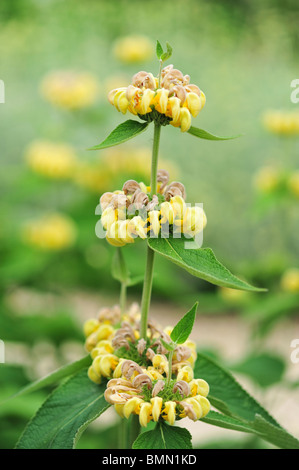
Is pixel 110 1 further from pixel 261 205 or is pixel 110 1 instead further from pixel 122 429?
pixel 122 429

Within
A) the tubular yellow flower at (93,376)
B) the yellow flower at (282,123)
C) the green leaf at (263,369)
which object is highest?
the yellow flower at (282,123)

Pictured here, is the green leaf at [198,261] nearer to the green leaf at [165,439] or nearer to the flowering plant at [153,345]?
the flowering plant at [153,345]

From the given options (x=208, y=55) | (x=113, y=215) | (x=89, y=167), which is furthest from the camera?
(x=208, y=55)

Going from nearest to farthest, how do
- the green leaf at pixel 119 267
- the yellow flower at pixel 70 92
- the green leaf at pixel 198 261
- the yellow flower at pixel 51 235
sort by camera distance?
1. the green leaf at pixel 198 261
2. the green leaf at pixel 119 267
3. the yellow flower at pixel 51 235
4. the yellow flower at pixel 70 92

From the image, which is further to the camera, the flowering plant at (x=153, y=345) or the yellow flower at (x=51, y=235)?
the yellow flower at (x=51, y=235)

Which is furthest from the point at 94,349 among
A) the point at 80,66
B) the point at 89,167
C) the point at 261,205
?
the point at 80,66

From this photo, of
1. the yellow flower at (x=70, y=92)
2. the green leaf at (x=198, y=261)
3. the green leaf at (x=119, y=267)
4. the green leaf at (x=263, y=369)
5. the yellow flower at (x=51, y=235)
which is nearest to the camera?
the green leaf at (x=198, y=261)

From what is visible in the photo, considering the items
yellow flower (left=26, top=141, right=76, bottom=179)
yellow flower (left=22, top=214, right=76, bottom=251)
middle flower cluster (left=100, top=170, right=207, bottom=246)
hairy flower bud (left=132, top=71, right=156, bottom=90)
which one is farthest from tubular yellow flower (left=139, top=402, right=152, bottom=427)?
yellow flower (left=26, top=141, right=76, bottom=179)

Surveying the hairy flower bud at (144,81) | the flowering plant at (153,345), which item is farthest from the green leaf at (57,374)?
the hairy flower bud at (144,81)
